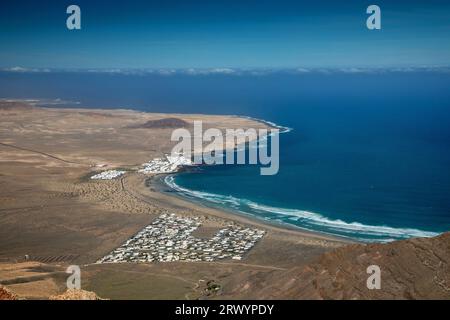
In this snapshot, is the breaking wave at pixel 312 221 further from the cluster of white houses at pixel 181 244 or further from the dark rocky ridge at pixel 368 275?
the dark rocky ridge at pixel 368 275

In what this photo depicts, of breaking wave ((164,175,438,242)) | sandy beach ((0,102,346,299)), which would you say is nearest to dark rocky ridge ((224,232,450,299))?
sandy beach ((0,102,346,299))

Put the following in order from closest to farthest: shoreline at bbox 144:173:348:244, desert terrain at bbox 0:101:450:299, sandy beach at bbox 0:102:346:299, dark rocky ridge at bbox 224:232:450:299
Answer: dark rocky ridge at bbox 224:232:450:299 < desert terrain at bbox 0:101:450:299 < sandy beach at bbox 0:102:346:299 < shoreline at bbox 144:173:348:244

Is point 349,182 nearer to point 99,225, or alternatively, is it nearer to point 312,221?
point 312,221

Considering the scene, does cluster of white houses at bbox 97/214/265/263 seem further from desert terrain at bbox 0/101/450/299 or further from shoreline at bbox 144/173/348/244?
shoreline at bbox 144/173/348/244

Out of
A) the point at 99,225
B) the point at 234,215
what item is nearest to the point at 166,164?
the point at 234,215

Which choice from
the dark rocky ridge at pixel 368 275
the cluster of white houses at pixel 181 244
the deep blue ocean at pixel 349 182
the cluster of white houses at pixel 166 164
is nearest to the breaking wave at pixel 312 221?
the deep blue ocean at pixel 349 182
